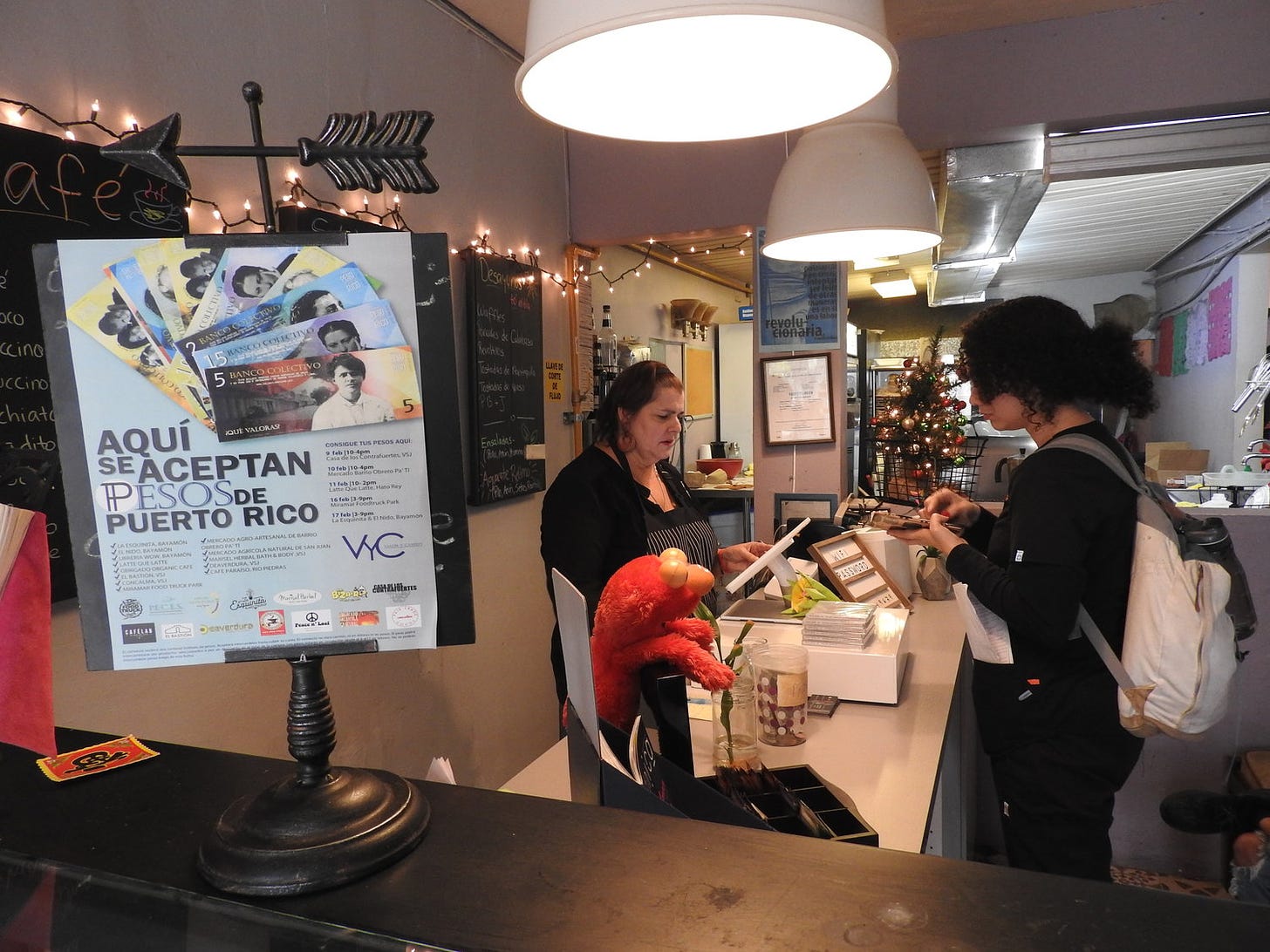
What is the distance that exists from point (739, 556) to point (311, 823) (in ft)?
7.35

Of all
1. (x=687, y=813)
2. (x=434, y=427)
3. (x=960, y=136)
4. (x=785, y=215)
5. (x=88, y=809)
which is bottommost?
(x=687, y=813)

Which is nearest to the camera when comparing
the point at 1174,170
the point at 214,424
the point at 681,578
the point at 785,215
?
the point at 214,424

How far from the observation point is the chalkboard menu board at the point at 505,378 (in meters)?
3.57

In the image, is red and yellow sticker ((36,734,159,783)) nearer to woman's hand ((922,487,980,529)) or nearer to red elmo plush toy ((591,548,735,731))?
red elmo plush toy ((591,548,735,731))

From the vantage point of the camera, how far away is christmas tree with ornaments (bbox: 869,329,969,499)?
5.64m

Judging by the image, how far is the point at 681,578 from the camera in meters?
1.51

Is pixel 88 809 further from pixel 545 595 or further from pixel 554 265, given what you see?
pixel 554 265

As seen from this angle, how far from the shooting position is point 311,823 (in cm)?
69

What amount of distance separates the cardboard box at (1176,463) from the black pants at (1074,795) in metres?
2.59

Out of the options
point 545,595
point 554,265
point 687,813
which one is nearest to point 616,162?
point 554,265

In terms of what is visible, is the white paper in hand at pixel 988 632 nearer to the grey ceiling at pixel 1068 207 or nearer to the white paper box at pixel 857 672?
the white paper box at pixel 857 672

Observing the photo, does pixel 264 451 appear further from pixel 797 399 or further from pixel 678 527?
pixel 797 399

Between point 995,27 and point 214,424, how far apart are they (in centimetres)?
402

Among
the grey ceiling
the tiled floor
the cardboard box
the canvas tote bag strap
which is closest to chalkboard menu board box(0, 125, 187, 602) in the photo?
the grey ceiling
